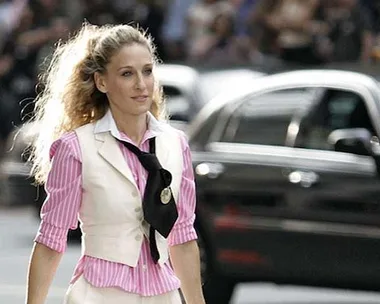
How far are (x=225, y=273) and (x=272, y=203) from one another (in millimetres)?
602

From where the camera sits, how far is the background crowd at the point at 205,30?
1688 cm

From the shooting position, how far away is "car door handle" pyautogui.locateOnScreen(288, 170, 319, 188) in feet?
33.6

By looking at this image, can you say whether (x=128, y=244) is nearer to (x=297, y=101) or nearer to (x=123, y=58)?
(x=123, y=58)

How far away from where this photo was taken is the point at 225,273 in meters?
10.6

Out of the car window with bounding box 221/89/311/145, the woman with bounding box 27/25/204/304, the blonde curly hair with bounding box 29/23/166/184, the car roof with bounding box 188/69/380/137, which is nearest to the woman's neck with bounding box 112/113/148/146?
the woman with bounding box 27/25/204/304

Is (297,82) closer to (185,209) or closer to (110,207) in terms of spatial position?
(185,209)

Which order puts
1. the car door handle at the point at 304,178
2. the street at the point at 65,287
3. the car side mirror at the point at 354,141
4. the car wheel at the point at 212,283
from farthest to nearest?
the street at the point at 65,287 < the car wheel at the point at 212,283 < the car door handle at the point at 304,178 < the car side mirror at the point at 354,141

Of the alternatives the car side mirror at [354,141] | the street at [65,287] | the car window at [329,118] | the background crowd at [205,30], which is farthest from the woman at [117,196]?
the background crowd at [205,30]

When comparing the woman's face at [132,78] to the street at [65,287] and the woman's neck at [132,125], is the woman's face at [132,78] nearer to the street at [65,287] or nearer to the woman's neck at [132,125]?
the woman's neck at [132,125]

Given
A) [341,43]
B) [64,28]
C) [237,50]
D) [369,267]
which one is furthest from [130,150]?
[64,28]

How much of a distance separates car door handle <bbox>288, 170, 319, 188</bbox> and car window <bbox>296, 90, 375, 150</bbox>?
0.71 feet

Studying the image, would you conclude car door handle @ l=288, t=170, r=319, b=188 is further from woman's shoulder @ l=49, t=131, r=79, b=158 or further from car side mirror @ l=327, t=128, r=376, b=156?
woman's shoulder @ l=49, t=131, r=79, b=158

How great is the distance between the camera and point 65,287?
12.5 m

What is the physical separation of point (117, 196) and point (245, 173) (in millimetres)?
5158
